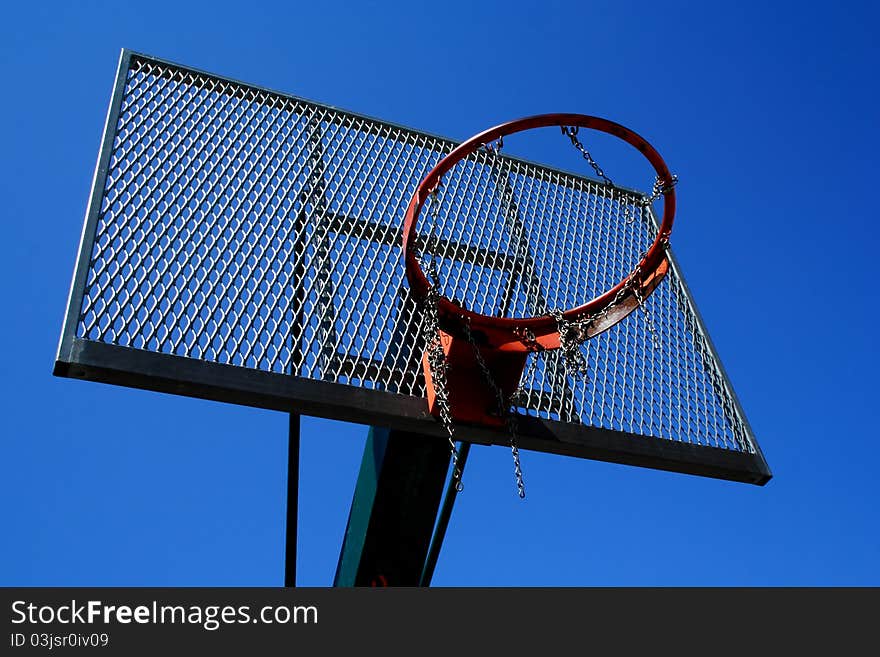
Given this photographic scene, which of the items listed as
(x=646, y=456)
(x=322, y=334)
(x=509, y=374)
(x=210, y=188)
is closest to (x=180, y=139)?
(x=210, y=188)

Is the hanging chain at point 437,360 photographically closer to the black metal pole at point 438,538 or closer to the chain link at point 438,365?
the chain link at point 438,365

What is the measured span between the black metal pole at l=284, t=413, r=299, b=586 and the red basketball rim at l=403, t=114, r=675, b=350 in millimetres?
886

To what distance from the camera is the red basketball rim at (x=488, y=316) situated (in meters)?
3.37

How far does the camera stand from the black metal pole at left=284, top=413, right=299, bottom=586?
12.4ft

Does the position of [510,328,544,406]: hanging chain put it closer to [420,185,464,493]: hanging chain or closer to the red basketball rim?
the red basketball rim

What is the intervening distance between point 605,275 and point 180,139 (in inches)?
90.4

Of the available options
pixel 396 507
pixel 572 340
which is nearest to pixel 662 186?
pixel 572 340

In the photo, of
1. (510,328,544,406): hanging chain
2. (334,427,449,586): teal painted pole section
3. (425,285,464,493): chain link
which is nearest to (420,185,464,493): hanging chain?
(425,285,464,493): chain link

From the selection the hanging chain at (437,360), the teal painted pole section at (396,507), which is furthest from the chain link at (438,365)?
the teal painted pole section at (396,507)

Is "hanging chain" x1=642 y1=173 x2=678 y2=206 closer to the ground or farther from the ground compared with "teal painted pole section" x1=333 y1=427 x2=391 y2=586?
farther from the ground

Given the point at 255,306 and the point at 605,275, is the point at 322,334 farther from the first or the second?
the point at 605,275
